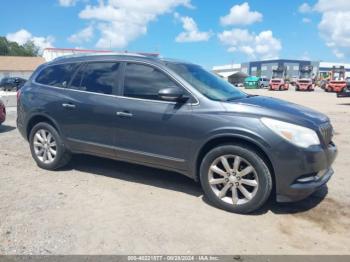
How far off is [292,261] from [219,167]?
1.46 meters

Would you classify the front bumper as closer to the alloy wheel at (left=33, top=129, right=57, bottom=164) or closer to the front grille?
the front grille

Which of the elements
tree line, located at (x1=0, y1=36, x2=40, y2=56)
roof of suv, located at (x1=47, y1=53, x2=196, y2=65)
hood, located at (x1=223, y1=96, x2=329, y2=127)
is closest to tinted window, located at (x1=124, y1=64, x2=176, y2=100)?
roof of suv, located at (x1=47, y1=53, x2=196, y2=65)

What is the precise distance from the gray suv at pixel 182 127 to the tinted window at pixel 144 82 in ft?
0.05

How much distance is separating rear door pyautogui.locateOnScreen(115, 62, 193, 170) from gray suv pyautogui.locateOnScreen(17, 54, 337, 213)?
0.01 meters

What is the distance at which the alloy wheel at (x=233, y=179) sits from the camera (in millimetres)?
4336

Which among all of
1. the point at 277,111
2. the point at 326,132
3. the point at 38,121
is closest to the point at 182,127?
the point at 277,111

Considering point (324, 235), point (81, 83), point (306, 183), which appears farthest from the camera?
point (81, 83)

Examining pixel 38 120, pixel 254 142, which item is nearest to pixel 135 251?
pixel 254 142

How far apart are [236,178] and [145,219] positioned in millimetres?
1164

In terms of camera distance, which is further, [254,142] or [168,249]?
[254,142]

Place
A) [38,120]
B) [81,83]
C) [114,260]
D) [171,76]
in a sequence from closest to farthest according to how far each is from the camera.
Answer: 1. [114,260]
2. [171,76]
3. [81,83]
4. [38,120]

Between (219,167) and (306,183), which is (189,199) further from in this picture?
(306,183)

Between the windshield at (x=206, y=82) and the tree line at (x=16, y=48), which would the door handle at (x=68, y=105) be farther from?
the tree line at (x=16, y=48)

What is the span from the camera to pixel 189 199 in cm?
487
